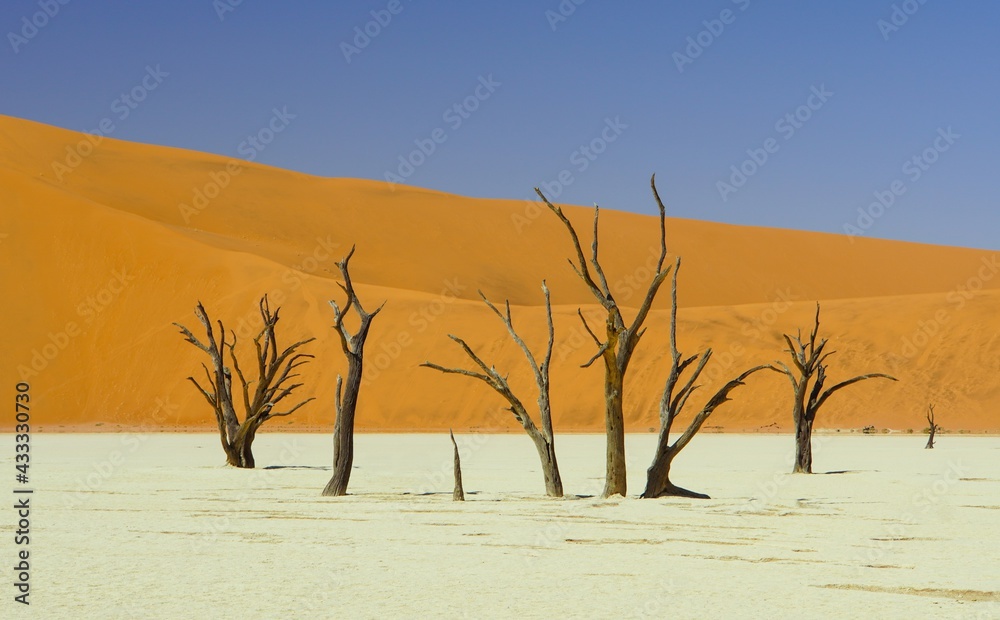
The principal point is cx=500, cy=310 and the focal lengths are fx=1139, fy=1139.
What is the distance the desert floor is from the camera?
860 cm

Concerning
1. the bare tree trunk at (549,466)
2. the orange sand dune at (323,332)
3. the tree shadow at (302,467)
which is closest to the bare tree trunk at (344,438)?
the bare tree trunk at (549,466)

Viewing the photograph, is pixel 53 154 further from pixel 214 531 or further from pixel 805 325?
pixel 214 531

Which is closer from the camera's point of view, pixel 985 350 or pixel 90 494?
pixel 90 494

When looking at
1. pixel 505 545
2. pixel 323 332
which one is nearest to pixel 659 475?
pixel 505 545

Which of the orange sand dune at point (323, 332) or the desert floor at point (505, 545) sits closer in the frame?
the desert floor at point (505, 545)

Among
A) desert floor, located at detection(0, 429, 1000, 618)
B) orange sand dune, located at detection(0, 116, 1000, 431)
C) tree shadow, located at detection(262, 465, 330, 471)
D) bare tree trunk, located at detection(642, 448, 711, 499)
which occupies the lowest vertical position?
tree shadow, located at detection(262, 465, 330, 471)

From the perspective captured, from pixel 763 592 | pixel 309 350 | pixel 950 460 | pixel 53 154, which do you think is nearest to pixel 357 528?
pixel 763 592

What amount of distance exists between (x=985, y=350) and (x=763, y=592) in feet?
161

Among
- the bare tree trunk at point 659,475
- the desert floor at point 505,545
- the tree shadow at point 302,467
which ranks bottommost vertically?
the tree shadow at point 302,467

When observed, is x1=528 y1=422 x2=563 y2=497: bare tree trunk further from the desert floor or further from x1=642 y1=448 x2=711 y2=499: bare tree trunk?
x1=642 y1=448 x2=711 y2=499: bare tree trunk

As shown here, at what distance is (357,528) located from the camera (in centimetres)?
1364

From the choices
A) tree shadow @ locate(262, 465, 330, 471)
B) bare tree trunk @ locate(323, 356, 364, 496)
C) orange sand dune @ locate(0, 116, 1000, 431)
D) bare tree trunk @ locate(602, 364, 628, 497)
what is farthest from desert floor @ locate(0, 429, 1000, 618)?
orange sand dune @ locate(0, 116, 1000, 431)

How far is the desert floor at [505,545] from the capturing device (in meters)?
8.60

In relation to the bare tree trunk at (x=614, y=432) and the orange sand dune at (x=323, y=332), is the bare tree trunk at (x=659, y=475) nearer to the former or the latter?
the bare tree trunk at (x=614, y=432)
